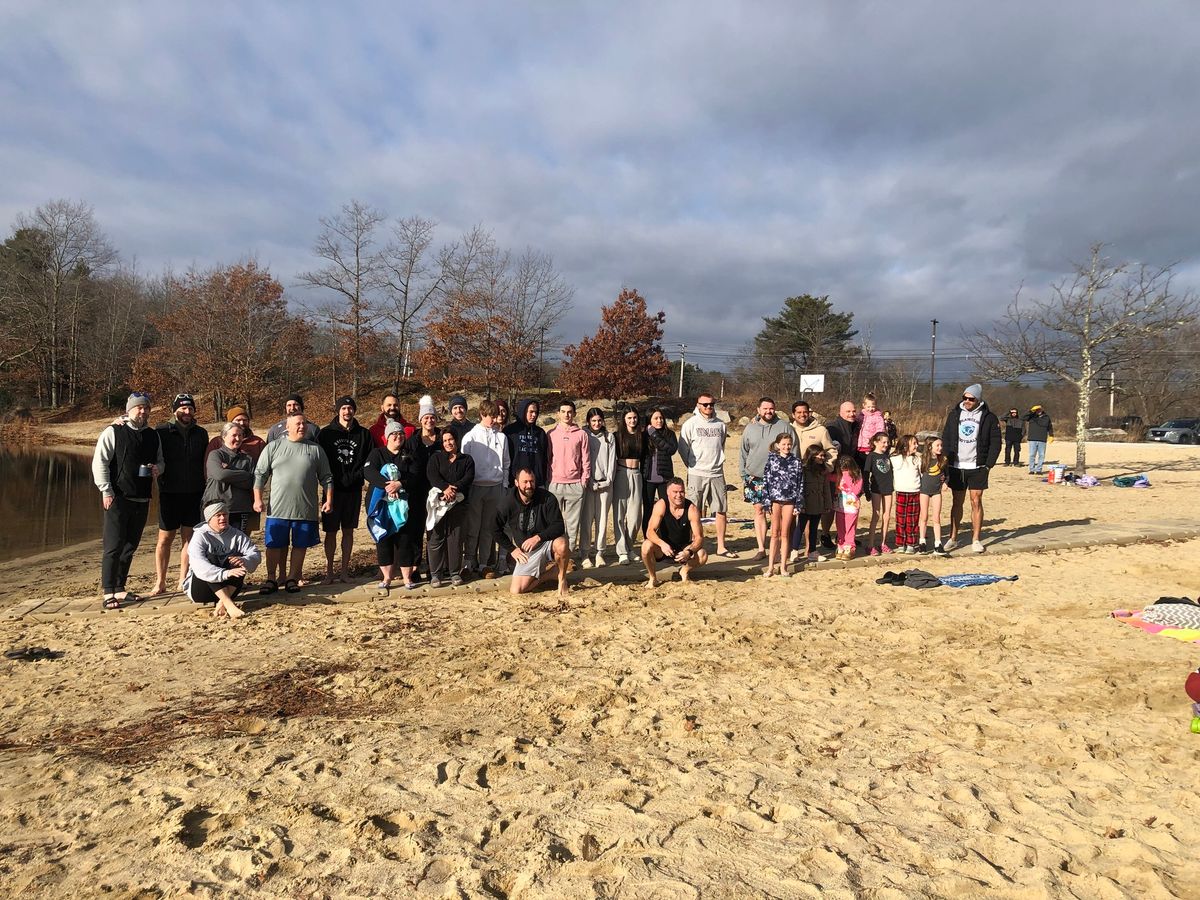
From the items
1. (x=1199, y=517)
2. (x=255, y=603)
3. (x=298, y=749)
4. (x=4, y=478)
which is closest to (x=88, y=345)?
(x=4, y=478)

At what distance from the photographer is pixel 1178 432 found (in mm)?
30734

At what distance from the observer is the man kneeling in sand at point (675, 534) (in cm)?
718

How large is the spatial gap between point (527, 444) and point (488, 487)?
69cm

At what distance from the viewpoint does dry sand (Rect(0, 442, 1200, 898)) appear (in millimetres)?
2816

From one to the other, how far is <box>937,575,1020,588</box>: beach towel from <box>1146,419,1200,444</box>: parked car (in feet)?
100

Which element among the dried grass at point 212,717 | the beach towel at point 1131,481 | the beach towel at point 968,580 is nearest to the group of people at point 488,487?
the beach towel at point 968,580

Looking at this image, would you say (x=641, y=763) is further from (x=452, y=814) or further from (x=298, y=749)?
(x=298, y=749)

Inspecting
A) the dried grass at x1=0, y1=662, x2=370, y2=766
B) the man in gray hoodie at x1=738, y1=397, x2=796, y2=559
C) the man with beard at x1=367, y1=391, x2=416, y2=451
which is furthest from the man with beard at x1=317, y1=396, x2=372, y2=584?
the man in gray hoodie at x1=738, y1=397, x2=796, y2=559

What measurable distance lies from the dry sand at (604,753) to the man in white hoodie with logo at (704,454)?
1797 mm

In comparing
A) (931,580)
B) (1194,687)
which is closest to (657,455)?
(931,580)

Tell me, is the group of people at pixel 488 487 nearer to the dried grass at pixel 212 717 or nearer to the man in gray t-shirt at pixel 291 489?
the man in gray t-shirt at pixel 291 489

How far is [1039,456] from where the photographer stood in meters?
17.4

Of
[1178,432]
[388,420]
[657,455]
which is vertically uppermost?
[1178,432]

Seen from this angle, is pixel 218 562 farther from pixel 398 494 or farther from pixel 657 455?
pixel 657 455
